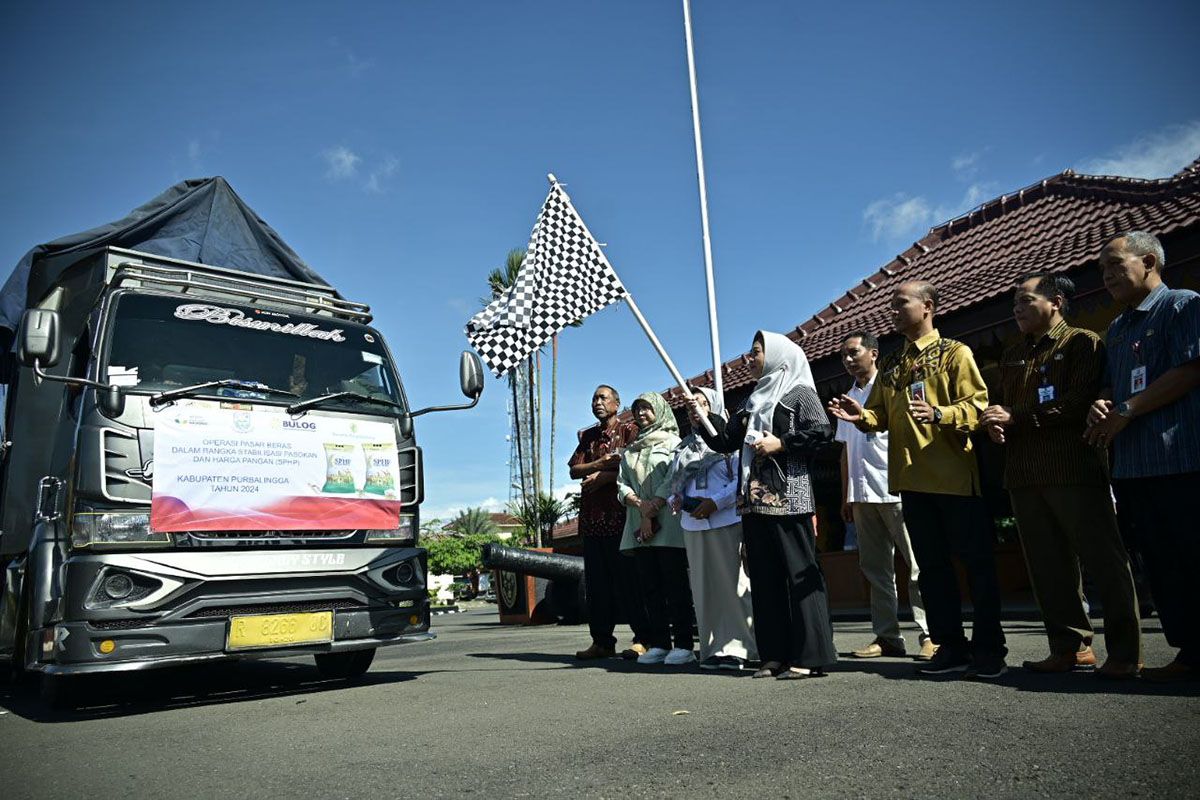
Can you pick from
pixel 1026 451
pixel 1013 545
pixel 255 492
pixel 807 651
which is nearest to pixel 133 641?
pixel 255 492

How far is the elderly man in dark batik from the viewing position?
21.7 feet

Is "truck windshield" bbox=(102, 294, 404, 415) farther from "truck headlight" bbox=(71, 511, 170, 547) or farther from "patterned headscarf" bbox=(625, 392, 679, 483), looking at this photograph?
"patterned headscarf" bbox=(625, 392, 679, 483)

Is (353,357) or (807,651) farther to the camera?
(353,357)

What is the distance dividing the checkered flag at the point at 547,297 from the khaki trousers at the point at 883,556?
2.97 metres

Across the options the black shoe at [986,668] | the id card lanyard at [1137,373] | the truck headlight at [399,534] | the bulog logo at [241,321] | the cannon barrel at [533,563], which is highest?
the bulog logo at [241,321]

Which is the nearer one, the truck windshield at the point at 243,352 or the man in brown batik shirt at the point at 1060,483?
the man in brown batik shirt at the point at 1060,483

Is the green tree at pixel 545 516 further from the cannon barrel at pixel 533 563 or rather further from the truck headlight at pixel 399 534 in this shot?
the truck headlight at pixel 399 534

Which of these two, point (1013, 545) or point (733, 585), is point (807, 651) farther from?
point (1013, 545)

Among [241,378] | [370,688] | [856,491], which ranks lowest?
[370,688]

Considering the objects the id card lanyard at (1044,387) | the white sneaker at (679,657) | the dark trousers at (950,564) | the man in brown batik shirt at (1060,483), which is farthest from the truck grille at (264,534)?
the id card lanyard at (1044,387)

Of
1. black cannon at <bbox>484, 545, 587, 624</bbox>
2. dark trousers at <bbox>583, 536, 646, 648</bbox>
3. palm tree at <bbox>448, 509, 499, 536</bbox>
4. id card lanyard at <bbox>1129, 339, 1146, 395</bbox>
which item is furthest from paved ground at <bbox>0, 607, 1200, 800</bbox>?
palm tree at <bbox>448, 509, 499, 536</bbox>

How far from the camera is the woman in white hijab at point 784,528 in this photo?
4641 mm

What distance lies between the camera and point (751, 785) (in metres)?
2.56

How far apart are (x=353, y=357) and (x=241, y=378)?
852mm
